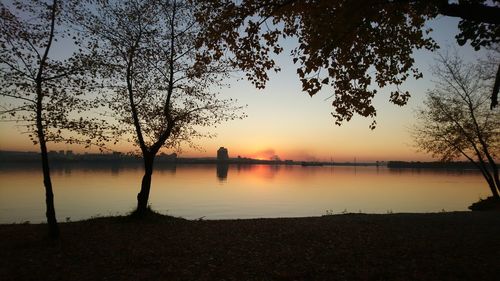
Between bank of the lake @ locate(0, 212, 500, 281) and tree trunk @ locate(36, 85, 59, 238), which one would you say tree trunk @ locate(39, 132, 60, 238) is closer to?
tree trunk @ locate(36, 85, 59, 238)

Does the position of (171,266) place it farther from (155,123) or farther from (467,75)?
(467,75)

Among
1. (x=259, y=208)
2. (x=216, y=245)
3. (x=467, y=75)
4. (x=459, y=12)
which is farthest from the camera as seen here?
(x=259, y=208)

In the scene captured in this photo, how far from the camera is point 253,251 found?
1433cm

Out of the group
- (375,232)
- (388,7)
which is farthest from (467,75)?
(388,7)

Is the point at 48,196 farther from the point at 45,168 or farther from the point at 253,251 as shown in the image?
the point at 253,251

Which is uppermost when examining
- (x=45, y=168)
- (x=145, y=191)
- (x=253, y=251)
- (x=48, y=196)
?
(x=45, y=168)

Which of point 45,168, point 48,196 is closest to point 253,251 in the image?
point 48,196

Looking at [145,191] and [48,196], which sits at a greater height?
[48,196]

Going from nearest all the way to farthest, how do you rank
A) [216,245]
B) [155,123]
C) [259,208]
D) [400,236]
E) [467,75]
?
[216,245]
[400,236]
[155,123]
[467,75]
[259,208]

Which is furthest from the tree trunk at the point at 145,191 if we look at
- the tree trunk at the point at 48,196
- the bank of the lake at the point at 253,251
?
the tree trunk at the point at 48,196

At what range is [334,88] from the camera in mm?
15125

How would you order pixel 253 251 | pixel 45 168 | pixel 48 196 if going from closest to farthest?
1. pixel 253 251
2. pixel 45 168
3. pixel 48 196

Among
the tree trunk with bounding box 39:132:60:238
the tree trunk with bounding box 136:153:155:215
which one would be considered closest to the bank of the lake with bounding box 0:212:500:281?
the tree trunk with bounding box 39:132:60:238

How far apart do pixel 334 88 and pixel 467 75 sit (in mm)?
26649
